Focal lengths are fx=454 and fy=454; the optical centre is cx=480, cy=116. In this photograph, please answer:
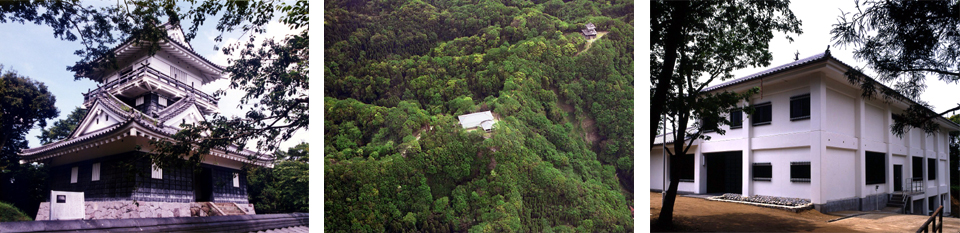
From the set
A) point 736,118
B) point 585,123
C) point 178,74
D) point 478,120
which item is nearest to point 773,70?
point 736,118

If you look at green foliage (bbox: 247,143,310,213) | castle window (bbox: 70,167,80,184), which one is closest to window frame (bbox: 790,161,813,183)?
green foliage (bbox: 247,143,310,213)

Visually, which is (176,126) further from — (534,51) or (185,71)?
(534,51)

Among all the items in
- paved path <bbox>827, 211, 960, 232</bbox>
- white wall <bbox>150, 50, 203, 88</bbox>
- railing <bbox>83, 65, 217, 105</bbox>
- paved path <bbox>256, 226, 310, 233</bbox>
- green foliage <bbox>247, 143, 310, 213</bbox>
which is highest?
white wall <bbox>150, 50, 203, 88</bbox>

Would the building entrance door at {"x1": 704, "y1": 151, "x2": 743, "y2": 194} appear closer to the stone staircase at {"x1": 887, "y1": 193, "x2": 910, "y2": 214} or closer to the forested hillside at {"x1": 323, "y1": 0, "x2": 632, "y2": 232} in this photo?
the forested hillside at {"x1": 323, "y1": 0, "x2": 632, "y2": 232}

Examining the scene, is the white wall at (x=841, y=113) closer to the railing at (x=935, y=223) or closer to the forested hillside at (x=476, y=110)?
the railing at (x=935, y=223)

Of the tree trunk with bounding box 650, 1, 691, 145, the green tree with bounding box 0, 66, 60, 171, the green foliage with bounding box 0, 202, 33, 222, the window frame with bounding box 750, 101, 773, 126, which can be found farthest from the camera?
the tree trunk with bounding box 650, 1, 691, 145

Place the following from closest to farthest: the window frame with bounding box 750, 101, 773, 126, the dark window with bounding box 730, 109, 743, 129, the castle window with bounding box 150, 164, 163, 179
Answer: the castle window with bounding box 150, 164, 163, 179
the window frame with bounding box 750, 101, 773, 126
the dark window with bounding box 730, 109, 743, 129

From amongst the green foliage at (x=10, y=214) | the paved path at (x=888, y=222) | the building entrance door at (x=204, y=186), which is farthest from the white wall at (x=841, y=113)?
the green foliage at (x=10, y=214)
